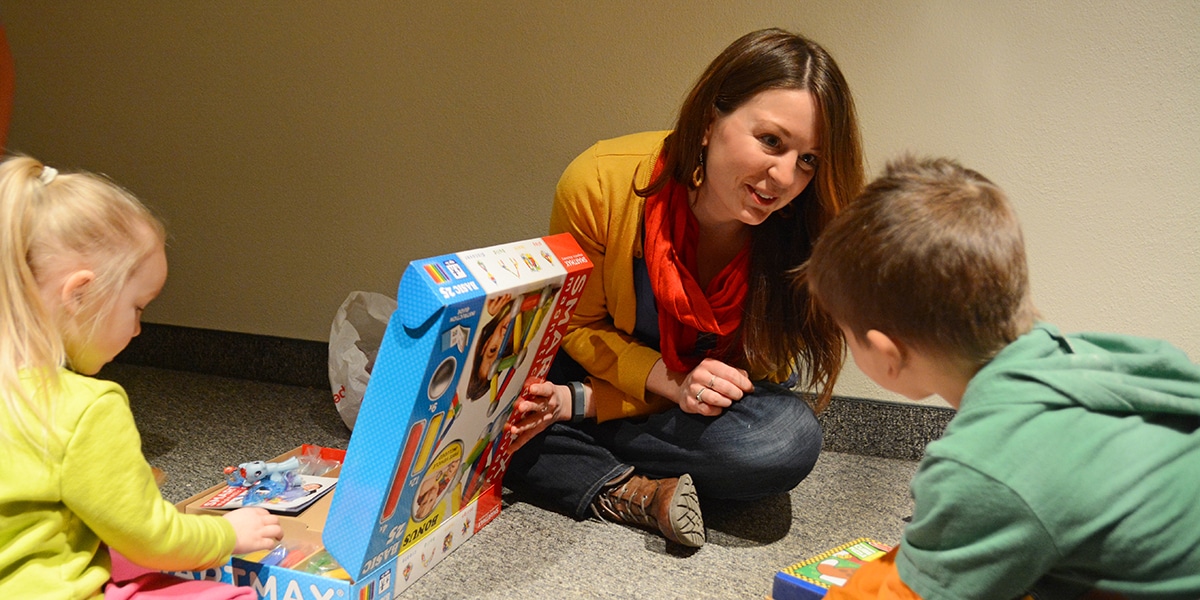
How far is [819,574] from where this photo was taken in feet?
3.14

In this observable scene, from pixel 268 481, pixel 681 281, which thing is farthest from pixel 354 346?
pixel 681 281

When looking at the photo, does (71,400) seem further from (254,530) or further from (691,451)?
(691,451)

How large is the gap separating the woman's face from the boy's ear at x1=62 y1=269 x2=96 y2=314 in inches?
27.9

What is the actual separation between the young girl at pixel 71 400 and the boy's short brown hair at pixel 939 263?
0.63 m

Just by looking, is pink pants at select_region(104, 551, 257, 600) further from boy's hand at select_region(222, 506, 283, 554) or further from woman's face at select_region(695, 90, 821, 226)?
woman's face at select_region(695, 90, 821, 226)

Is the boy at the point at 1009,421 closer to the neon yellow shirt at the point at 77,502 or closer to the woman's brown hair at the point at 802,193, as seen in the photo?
the woman's brown hair at the point at 802,193

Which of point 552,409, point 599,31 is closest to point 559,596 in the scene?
point 552,409

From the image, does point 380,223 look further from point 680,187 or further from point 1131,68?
point 1131,68

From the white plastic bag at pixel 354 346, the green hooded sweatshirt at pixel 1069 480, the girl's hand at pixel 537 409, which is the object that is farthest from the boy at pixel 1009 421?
the white plastic bag at pixel 354 346

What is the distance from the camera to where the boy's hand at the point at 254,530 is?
0.87 m

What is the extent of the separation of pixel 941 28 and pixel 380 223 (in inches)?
41.3

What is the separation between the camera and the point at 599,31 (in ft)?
5.04

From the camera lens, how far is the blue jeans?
3.92ft

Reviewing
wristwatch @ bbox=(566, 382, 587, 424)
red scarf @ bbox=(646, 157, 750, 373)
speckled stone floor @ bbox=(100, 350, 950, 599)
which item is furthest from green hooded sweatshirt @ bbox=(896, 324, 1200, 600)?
wristwatch @ bbox=(566, 382, 587, 424)
